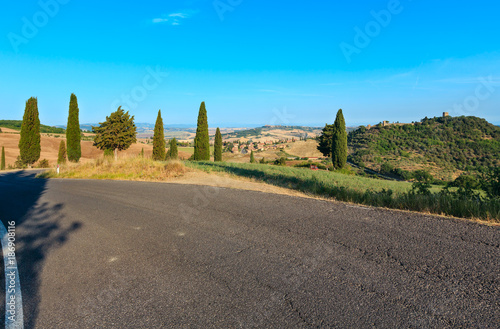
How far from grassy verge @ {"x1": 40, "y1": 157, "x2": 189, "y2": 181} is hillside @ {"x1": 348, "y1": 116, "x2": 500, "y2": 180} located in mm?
46017

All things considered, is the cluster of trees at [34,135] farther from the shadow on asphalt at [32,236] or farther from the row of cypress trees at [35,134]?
the shadow on asphalt at [32,236]

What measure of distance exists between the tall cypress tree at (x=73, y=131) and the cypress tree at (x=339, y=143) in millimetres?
32769

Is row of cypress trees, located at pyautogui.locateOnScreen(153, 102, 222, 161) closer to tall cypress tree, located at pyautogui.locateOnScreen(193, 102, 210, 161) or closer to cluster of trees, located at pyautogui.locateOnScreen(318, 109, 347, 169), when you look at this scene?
tall cypress tree, located at pyautogui.locateOnScreen(193, 102, 210, 161)

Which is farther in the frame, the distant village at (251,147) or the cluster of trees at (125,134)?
the distant village at (251,147)

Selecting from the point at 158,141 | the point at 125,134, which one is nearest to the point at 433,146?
the point at 158,141

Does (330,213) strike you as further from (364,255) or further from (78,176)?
(78,176)

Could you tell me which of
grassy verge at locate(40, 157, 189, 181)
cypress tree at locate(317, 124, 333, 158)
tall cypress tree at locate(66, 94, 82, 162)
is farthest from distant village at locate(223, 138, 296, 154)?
grassy verge at locate(40, 157, 189, 181)

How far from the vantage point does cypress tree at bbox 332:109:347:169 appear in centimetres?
3969

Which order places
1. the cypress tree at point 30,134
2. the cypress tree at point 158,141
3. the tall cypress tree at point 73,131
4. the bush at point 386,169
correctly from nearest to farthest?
the tall cypress tree at point 73,131
the cypress tree at point 158,141
the cypress tree at point 30,134
the bush at point 386,169

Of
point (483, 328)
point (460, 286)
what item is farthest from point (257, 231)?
point (483, 328)

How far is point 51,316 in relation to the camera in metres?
2.62

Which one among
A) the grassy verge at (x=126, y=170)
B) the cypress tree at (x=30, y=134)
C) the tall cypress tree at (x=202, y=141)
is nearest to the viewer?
the grassy verge at (x=126, y=170)

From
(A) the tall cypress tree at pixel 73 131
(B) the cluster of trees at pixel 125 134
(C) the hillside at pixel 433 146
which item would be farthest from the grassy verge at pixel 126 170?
(C) the hillside at pixel 433 146

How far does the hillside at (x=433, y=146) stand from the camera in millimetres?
54344
